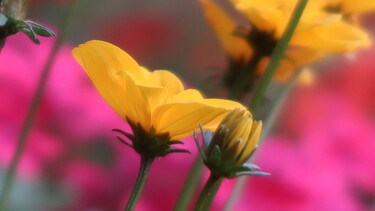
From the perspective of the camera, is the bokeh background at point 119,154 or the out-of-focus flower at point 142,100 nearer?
the out-of-focus flower at point 142,100

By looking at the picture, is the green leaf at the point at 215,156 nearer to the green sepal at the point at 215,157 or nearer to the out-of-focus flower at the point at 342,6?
the green sepal at the point at 215,157

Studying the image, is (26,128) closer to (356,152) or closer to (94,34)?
(356,152)

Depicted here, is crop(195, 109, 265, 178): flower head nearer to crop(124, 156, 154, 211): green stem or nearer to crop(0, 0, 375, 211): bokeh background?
crop(124, 156, 154, 211): green stem

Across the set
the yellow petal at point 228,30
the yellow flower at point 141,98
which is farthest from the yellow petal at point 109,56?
the yellow petal at point 228,30

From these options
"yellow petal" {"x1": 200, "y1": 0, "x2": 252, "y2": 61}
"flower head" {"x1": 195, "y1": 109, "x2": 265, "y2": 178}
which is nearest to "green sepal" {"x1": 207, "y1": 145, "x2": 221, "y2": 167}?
"flower head" {"x1": 195, "y1": 109, "x2": 265, "y2": 178}

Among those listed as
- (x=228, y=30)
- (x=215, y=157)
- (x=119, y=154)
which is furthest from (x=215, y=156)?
(x=119, y=154)

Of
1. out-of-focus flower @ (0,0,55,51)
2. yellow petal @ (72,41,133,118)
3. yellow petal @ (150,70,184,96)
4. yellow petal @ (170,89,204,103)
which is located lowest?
yellow petal @ (170,89,204,103)
